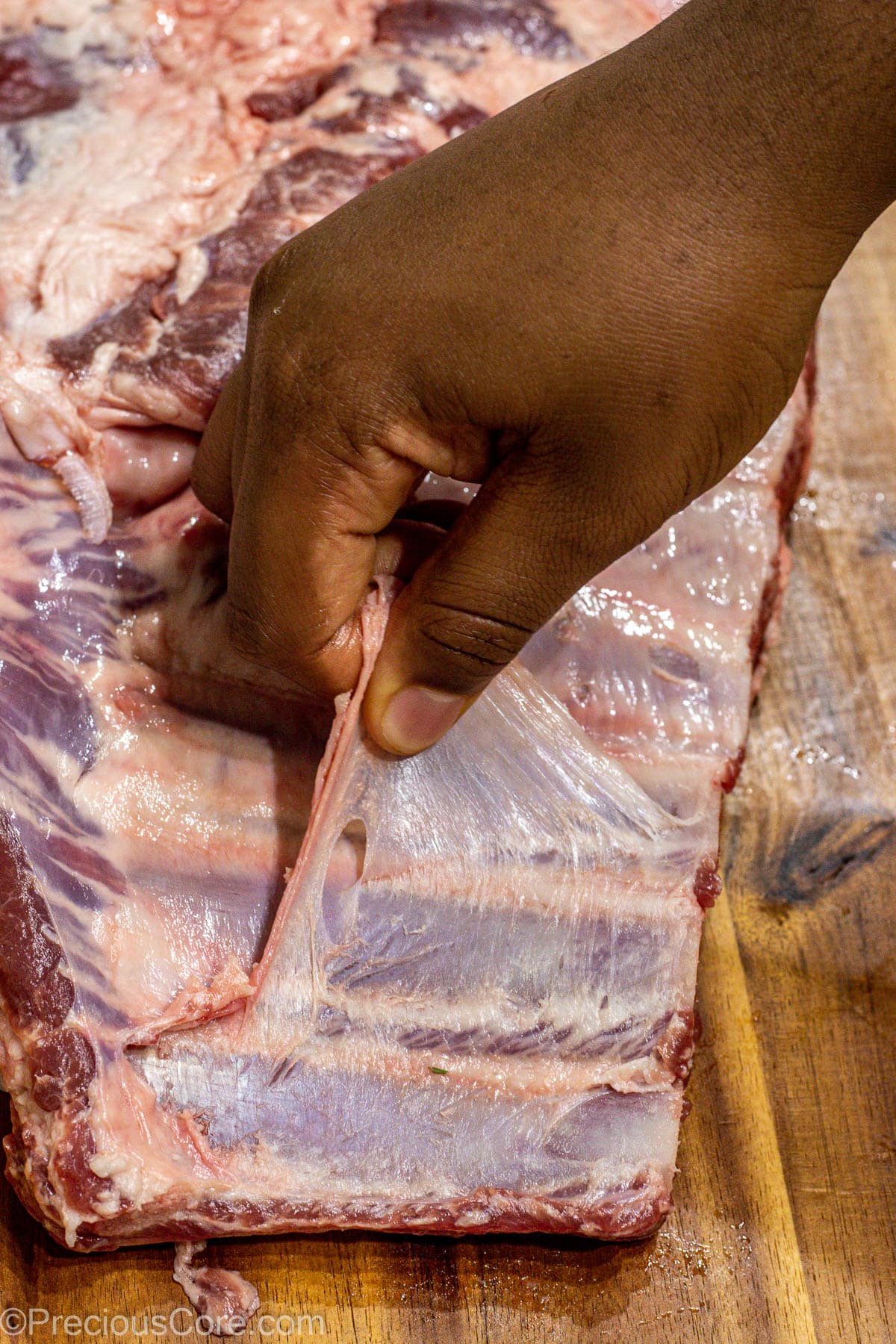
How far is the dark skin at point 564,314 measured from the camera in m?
1.34

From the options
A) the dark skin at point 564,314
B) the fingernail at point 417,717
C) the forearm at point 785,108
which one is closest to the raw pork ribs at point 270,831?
the fingernail at point 417,717

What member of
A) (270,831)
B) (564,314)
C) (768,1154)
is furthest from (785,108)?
(768,1154)

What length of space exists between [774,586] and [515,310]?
134 centimetres

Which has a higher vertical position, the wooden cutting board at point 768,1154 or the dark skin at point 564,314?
the dark skin at point 564,314

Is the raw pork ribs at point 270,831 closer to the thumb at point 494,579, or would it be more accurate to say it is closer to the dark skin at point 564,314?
the thumb at point 494,579

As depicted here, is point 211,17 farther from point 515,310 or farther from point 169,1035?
point 169,1035

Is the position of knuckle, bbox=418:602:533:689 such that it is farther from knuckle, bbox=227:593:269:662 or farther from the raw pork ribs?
knuckle, bbox=227:593:269:662

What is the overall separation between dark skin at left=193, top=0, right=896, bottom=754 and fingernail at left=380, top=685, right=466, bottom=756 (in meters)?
0.11

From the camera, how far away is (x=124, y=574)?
2.29 meters

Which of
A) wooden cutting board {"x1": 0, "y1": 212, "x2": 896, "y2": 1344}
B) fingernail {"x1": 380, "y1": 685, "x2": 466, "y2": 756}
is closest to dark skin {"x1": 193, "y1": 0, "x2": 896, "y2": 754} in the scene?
fingernail {"x1": 380, "y1": 685, "x2": 466, "y2": 756}

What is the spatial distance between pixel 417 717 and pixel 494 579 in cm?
37

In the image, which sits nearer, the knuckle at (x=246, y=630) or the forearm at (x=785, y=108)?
the forearm at (x=785, y=108)

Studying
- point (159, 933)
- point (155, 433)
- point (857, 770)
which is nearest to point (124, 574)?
point (155, 433)

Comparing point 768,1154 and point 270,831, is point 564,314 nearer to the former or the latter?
point 270,831
